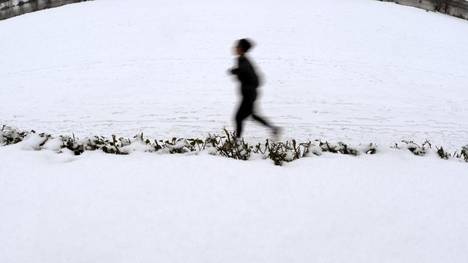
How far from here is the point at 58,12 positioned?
19.9 m

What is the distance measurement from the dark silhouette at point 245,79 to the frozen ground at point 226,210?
1916 mm

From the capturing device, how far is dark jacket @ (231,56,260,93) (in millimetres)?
6273

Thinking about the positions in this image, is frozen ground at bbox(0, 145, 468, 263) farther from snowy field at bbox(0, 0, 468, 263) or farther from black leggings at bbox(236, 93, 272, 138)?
black leggings at bbox(236, 93, 272, 138)

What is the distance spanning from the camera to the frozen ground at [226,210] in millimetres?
3486

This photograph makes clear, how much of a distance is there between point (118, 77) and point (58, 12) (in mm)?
11088

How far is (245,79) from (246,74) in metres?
0.08

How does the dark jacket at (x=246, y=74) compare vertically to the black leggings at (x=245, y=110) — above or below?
above

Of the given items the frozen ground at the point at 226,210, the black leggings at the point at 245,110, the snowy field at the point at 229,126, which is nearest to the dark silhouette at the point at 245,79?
the black leggings at the point at 245,110

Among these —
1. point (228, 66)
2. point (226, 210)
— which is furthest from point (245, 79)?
point (228, 66)

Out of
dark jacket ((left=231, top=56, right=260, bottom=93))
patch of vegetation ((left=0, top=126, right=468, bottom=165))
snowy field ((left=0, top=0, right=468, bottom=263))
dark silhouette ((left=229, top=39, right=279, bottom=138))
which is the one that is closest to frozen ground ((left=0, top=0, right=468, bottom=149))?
snowy field ((left=0, top=0, right=468, bottom=263))

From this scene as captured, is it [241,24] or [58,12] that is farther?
[58,12]

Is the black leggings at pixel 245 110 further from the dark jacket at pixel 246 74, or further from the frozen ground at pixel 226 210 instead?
the frozen ground at pixel 226 210

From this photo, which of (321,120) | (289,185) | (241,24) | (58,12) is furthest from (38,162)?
(58,12)

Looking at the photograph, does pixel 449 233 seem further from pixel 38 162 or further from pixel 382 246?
pixel 38 162
